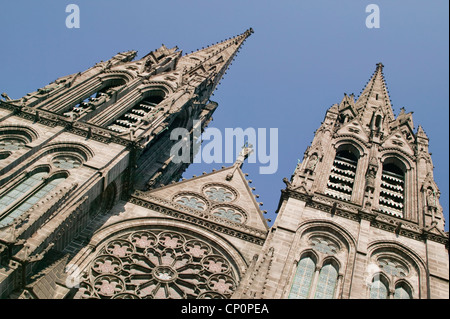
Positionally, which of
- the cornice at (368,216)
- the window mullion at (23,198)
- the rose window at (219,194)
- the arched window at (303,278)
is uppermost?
the rose window at (219,194)

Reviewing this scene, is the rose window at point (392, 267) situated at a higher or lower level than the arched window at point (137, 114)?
lower

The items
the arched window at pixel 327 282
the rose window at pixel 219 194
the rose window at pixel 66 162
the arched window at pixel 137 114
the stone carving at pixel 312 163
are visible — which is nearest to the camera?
the arched window at pixel 327 282

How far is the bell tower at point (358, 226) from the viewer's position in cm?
1767

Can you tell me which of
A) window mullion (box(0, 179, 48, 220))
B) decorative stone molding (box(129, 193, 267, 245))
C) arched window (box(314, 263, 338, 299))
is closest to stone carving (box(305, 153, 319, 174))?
decorative stone molding (box(129, 193, 267, 245))

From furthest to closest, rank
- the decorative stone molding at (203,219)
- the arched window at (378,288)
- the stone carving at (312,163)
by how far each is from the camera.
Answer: the stone carving at (312,163) → the decorative stone molding at (203,219) → the arched window at (378,288)

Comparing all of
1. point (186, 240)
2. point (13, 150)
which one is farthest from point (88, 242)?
point (13, 150)

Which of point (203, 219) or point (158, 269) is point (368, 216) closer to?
point (203, 219)

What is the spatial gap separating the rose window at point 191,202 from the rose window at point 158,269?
2.79 meters

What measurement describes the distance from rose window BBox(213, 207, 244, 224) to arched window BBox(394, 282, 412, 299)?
7164 mm

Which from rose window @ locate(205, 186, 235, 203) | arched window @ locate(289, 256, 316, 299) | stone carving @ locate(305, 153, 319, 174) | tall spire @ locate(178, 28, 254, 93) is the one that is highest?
tall spire @ locate(178, 28, 254, 93)

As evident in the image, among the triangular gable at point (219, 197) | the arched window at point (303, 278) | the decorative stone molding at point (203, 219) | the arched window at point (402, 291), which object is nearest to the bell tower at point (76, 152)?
the decorative stone molding at point (203, 219)

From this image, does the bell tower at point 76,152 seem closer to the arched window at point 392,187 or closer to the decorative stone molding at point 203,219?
the decorative stone molding at point 203,219

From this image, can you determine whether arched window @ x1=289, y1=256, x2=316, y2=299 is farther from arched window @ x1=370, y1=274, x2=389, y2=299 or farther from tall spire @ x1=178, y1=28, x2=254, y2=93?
tall spire @ x1=178, y1=28, x2=254, y2=93

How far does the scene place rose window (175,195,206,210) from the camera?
23.7 metres
